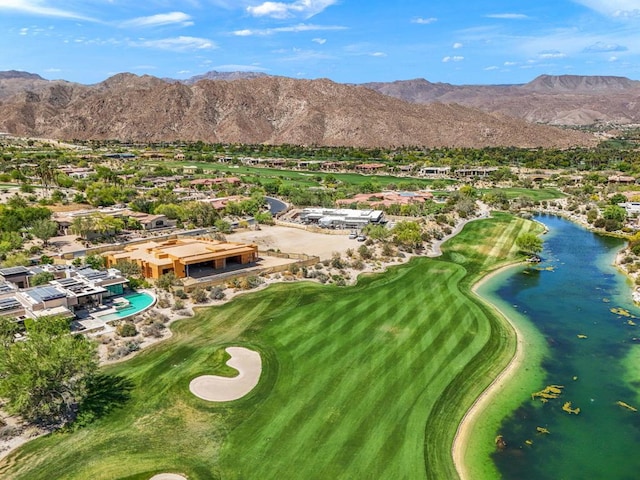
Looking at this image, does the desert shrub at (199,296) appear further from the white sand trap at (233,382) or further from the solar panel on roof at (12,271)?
the solar panel on roof at (12,271)

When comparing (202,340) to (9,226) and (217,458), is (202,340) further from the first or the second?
(9,226)

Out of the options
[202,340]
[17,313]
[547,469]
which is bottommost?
[547,469]

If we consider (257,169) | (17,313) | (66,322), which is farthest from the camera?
(257,169)

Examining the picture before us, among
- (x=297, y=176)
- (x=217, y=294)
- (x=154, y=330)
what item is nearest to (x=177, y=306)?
(x=217, y=294)

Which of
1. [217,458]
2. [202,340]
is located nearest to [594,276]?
[202,340]

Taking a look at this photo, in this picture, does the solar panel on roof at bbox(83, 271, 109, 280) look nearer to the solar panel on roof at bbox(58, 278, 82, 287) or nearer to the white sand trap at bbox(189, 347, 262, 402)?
the solar panel on roof at bbox(58, 278, 82, 287)

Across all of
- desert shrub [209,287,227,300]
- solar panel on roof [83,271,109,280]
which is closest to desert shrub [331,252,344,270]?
desert shrub [209,287,227,300]
